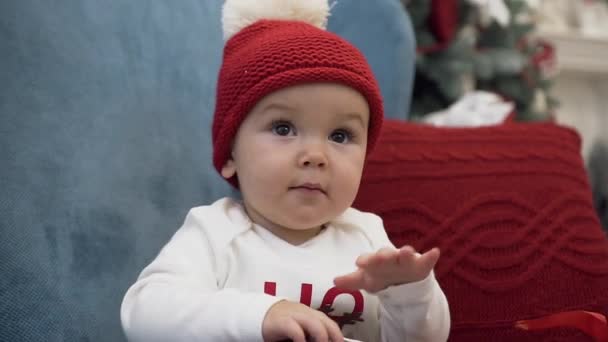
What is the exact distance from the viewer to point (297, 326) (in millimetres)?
526

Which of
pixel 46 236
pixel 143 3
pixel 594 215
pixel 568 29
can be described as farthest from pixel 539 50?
pixel 46 236

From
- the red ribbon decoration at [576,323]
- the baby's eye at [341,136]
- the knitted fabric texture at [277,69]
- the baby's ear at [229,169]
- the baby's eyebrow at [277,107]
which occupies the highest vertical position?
the knitted fabric texture at [277,69]

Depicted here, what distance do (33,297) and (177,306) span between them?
0.16 meters

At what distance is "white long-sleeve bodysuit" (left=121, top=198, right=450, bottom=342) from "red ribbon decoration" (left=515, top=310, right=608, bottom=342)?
17 cm

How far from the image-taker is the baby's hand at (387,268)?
0.57 meters

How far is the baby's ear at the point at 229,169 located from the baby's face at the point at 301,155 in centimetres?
4

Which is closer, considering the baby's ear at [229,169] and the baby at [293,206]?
the baby at [293,206]

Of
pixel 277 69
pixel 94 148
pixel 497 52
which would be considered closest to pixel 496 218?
pixel 277 69

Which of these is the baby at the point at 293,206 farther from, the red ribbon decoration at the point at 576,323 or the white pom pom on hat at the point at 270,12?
the red ribbon decoration at the point at 576,323

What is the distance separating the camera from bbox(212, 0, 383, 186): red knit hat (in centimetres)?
66

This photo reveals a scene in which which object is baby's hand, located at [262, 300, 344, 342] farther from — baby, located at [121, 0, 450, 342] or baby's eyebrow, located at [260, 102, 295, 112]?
baby's eyebrow, located at [260, 102, 295, 112]

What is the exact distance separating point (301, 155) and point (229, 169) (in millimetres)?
124

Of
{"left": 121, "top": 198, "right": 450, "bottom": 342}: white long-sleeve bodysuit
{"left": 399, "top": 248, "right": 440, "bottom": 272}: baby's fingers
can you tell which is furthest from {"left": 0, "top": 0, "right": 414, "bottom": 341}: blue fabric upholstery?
{"left": 399, "top": 248, "right": 440, "bottom": 272}: baby's fingers

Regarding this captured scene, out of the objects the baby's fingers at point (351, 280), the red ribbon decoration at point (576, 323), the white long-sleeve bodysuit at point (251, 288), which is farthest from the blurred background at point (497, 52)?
the baby's fingers at point (351, 280)
